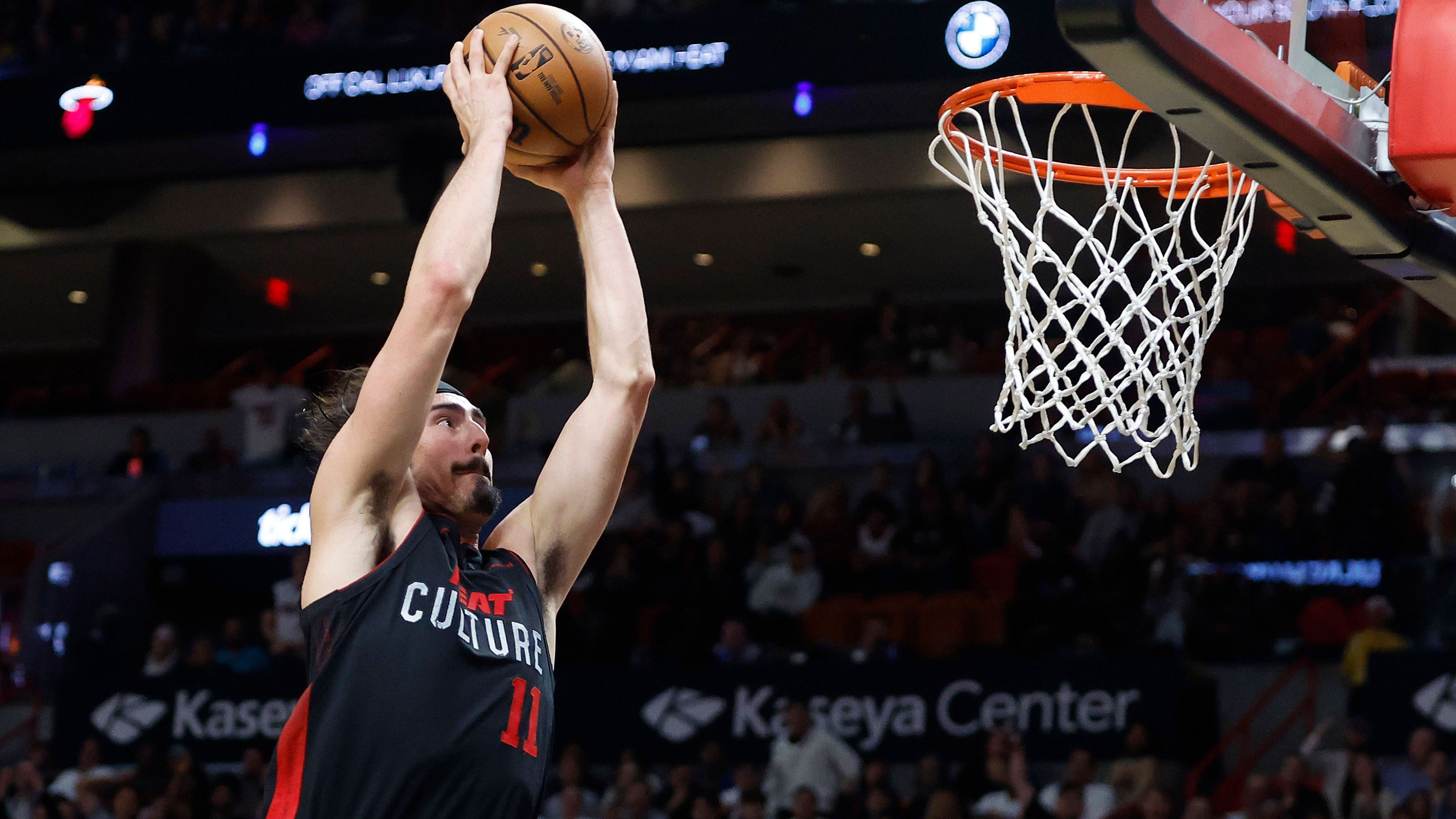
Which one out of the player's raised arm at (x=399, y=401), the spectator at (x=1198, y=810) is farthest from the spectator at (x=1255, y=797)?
the player's raised arm at (x=399, y=401)

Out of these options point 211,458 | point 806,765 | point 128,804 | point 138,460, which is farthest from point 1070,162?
point 138,460

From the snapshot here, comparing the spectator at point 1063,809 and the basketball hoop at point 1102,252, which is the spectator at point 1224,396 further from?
the basketball hoop at point 1102,252

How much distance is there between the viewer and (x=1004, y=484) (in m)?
10.9

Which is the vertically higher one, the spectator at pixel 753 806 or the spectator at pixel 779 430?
the spectator at pixel 779 430

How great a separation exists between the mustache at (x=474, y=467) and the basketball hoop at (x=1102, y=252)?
1.27 m

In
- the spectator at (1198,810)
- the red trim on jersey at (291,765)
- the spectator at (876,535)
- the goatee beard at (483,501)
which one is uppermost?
the spectator at (876,535)

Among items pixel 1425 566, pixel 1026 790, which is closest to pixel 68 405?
pixel 1026 790

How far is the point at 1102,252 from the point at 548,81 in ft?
5.29

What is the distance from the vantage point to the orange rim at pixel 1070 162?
139 inches

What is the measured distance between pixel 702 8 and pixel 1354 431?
5.15 meters

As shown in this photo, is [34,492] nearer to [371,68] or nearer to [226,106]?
[226,106]

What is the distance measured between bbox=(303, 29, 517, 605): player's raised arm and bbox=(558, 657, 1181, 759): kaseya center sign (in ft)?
22.2

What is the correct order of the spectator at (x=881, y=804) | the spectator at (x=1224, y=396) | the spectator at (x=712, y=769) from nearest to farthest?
1. the spectator at (x=881, y=804)
2. the spectator at (x=712, y=769)
3. the spectator at (x=1224, y=396)

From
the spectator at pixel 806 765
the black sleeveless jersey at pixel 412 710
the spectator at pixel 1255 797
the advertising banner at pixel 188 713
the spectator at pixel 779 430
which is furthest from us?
the spectator at pixel 779 430
